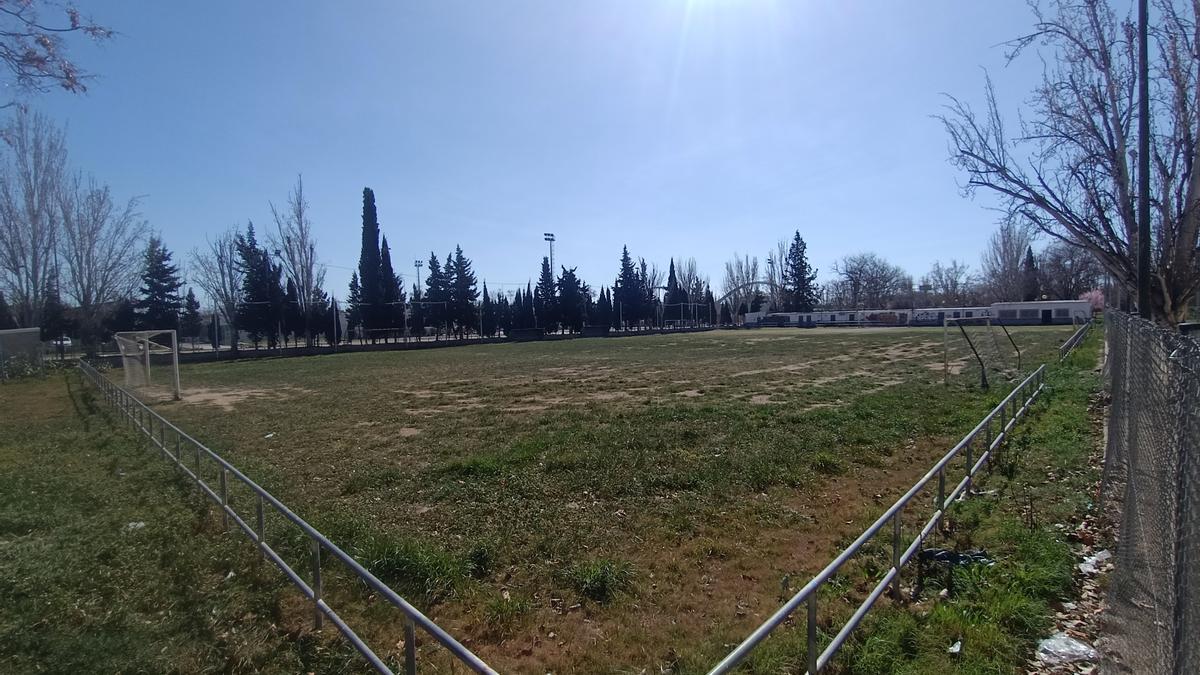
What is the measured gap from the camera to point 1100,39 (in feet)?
32.6

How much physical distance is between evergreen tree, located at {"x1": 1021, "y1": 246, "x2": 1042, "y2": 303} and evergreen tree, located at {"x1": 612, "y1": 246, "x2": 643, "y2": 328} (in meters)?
56.1

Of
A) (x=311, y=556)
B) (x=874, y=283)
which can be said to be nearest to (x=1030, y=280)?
(x=874, y=283)

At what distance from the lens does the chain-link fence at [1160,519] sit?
248 centimetres

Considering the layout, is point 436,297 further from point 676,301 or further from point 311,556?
point 311,556

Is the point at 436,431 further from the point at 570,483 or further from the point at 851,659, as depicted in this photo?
the point at 851,659

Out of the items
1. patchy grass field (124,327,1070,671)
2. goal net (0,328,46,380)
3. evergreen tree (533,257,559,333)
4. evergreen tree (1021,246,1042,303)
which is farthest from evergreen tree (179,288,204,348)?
evergreen tree (1021,246,1042,303)

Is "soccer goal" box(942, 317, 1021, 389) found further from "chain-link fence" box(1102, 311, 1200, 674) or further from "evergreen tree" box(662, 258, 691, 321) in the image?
"evergreen tree" box(662, 258, 691, 321)

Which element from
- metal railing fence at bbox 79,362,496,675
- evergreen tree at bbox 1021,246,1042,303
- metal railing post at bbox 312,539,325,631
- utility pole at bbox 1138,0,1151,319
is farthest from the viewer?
evergreen tree at bbox 1021,246,1042,303

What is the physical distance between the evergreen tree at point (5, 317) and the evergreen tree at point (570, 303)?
165 ft

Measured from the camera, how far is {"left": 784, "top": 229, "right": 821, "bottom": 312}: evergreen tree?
11388 centimetres

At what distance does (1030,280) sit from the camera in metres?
87.1

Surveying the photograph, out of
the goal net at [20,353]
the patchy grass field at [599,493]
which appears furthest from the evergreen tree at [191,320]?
the patchy grass field at [599,493]

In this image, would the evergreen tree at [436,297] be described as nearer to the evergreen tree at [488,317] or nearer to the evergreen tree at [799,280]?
the evergreen tree at [488,317]

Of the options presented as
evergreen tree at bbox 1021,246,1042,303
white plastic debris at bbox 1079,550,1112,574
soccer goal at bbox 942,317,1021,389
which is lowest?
white plastic debris at bbox 1079,550,1112,574
